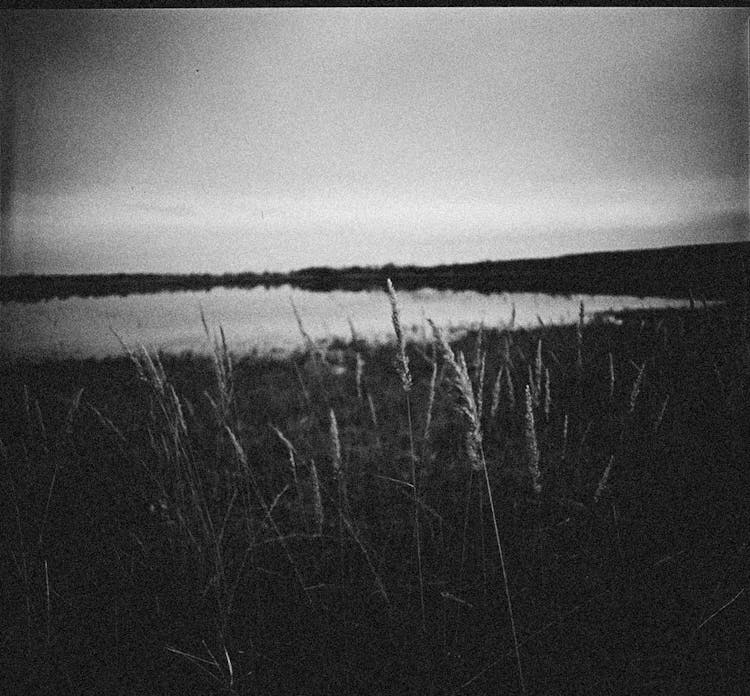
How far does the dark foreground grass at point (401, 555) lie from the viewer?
36.8 inches

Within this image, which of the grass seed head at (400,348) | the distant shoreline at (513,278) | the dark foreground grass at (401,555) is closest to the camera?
the grass seed head at (400,348)

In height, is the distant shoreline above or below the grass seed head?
above

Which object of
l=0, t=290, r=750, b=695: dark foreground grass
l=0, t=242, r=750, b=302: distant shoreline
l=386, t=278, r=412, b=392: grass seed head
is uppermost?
l=0, t=242, r=750, b=302: distant shoreline

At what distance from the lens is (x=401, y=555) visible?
119cm

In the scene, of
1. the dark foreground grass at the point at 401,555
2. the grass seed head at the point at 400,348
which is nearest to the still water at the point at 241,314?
the dark foreground grass at the point at 401,555

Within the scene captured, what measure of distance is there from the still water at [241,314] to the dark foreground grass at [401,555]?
0.59 ft

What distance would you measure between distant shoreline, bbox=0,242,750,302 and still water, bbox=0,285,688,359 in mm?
40

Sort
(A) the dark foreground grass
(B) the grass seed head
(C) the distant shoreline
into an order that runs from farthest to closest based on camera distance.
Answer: (C) the distant shoreline < (A) the dark foreground grass < (B) the grass seed head

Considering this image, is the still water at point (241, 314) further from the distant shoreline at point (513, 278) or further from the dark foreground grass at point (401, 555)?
the dark foreground grass at point (401, 555)

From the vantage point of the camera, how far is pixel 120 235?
1650 millimetres

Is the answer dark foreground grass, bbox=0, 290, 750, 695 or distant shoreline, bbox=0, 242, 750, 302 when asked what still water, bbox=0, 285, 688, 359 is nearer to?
distant shoreline, bbox=0, 242, 750, 302

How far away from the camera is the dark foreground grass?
36.8 inches

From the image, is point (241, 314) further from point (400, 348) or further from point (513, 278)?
point (400, 348)

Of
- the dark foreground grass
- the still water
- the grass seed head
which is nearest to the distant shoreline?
the still water
